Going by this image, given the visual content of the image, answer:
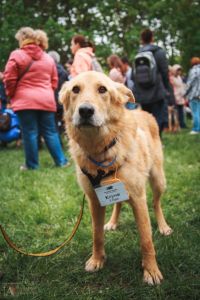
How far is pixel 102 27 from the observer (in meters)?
19.2

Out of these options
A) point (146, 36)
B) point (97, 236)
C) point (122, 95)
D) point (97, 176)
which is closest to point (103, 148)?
point (97, 176)

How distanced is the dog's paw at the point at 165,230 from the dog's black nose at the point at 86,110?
1528 millimetres

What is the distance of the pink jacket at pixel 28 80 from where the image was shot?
233 inches

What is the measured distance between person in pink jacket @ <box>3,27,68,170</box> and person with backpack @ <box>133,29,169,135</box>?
65.4 inches

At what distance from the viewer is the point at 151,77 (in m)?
6.78

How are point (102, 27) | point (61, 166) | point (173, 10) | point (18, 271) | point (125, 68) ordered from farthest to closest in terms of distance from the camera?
1. point (173, 10)
2. point (102, 27)
3. point (125, 68)
4. point (61, 166)
5. point (18, 271)

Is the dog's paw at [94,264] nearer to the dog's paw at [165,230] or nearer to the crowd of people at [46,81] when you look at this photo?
the dog's paw at [165,230]

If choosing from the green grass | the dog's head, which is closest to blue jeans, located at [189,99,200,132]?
the green grass

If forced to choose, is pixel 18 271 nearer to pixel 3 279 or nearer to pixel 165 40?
pixel 3 279

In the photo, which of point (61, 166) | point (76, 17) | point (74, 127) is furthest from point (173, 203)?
point (76, 17)

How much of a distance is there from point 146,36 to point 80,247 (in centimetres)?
470

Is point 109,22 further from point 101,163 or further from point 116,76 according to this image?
point 101,163

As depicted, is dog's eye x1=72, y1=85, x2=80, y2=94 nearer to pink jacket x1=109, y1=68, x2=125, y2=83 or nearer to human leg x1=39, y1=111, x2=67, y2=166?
human leg x1=39, y1=111, x2=67, y2=166

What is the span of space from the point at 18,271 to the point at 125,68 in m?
7.48
